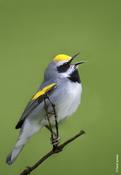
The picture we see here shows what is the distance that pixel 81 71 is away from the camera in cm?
131

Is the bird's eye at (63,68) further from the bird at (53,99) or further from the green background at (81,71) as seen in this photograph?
the green background at (81,71)

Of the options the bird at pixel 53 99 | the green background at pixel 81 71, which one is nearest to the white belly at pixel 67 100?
the bird at pixel 53 99

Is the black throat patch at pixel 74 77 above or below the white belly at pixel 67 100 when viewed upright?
above

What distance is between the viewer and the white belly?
3.79ft

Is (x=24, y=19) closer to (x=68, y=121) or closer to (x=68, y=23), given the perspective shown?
(x=68, y=23)

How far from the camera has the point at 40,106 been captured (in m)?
1.14

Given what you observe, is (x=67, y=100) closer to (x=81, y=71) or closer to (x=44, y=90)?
(x=44, y=90)

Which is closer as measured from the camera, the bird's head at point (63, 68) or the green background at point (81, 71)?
the bird's head at point (63, 68)

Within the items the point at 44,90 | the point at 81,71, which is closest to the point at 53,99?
the point at 44,90

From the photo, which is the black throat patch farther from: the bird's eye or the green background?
the green background

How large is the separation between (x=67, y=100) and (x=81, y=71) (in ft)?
0.58

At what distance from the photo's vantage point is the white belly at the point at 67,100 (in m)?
1.16

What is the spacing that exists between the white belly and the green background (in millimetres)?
112

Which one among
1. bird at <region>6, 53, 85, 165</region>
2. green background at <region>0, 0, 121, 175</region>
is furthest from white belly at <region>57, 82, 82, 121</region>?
green background at <region>0, 0, 121, 175</region>
